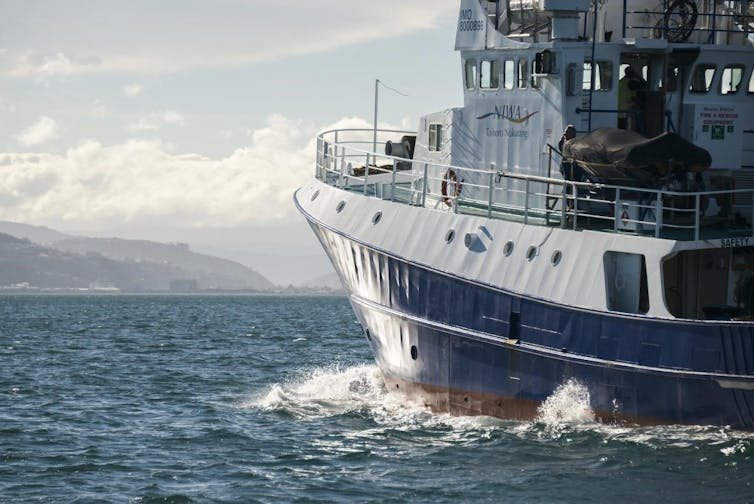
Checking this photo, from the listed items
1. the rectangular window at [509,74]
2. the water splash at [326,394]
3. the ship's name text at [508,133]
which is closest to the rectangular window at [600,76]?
the ship's name text at [508,133]

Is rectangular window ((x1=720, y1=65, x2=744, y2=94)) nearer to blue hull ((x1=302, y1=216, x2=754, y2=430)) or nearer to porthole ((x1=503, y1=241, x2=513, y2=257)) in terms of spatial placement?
porthole ((x1=503, y1=241, x2=513, y2=257))

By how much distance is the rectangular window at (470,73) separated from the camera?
24156 mm

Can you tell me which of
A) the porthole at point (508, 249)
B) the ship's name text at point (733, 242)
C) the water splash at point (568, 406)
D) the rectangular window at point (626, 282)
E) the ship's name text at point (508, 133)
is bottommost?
the water splash at point (568, 406)

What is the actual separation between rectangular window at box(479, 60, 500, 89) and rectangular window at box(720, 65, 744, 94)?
395 centimetres

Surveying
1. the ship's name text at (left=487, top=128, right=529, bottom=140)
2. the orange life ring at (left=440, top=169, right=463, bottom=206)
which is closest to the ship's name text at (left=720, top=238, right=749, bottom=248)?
the ship's name text at (left=487, top=128, right=529, bottom=140)

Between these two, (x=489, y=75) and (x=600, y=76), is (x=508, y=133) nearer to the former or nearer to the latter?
(x=489, y=75)

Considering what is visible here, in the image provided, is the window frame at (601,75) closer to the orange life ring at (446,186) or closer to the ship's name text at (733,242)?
the orange life ring at (446,186)

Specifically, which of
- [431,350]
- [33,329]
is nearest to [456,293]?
[431,350]

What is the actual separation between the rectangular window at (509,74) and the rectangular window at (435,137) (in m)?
1.89

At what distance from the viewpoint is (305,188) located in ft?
92.3

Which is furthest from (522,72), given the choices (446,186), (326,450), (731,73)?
(326,450)

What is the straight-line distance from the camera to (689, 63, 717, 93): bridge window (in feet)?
72.9

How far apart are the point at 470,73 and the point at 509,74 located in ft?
3.58

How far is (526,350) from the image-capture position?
20.6 m
